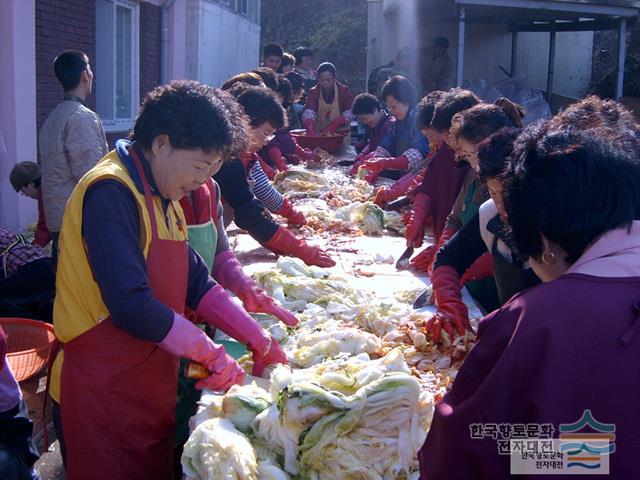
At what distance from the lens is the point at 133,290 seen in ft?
6.73

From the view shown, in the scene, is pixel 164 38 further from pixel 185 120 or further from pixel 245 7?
pixel 185 120

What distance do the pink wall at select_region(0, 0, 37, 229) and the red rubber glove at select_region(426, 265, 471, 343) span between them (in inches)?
207

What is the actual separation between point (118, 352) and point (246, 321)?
0.54 m

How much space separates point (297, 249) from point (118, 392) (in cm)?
206

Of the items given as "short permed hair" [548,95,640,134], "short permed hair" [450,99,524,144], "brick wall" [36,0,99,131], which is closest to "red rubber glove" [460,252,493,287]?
"short permed hair" [450,99,524,144]

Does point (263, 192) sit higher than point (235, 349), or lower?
higher

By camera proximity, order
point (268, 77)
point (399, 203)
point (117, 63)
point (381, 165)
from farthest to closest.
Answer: point (117, 63), point (268, 77), point (381, 165), point (399, 203)

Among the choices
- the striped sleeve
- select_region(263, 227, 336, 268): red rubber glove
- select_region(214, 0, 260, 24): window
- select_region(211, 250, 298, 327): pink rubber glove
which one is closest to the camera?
select_region(211, 250, 298, 327): pink rubber glove

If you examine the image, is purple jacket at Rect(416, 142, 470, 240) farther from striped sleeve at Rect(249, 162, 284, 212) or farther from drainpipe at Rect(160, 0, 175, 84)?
drainpipe at Rect(160, 0, 175, 84)

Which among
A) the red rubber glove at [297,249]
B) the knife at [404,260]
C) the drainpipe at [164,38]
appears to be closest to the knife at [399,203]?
the knife at [404,260]

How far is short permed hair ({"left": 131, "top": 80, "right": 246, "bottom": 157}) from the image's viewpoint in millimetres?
2195

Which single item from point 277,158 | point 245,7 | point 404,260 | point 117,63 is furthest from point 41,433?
point 245,7

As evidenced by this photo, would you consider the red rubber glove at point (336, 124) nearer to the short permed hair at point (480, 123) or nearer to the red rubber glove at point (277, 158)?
the red rubber glove at point (277, 158)

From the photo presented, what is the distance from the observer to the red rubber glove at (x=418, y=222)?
14.9 ft
